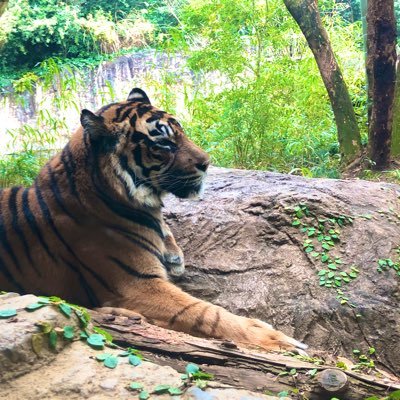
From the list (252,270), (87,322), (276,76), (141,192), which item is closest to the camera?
(87,322)

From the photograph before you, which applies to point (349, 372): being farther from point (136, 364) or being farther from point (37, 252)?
point (37, 252)

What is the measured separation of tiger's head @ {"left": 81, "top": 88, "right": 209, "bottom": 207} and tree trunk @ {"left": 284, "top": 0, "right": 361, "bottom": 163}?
383 centimetres

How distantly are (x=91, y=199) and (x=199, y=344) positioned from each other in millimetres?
1230

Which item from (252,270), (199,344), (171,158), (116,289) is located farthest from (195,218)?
(199,344)

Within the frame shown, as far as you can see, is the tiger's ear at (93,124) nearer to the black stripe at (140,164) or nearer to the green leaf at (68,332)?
the black stripe at (140,164)

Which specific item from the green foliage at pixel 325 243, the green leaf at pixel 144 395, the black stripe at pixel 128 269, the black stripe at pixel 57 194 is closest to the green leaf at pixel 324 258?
the green foliage at pixel 325 243

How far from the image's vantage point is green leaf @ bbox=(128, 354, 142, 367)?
7.22ft

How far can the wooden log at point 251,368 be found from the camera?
2.34m

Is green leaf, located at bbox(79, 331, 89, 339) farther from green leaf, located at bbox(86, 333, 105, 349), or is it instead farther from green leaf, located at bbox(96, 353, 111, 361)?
green leaf, located at bbox(96, 353, 111, 361)

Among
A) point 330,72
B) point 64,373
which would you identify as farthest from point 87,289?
point 330,72

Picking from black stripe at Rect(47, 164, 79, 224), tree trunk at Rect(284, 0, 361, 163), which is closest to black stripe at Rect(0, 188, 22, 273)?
black stripe at Rect(47, 164, 79, 224)

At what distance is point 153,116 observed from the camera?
12.1 feet

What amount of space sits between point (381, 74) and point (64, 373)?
5341 mm

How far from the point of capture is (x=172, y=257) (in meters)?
3.90
